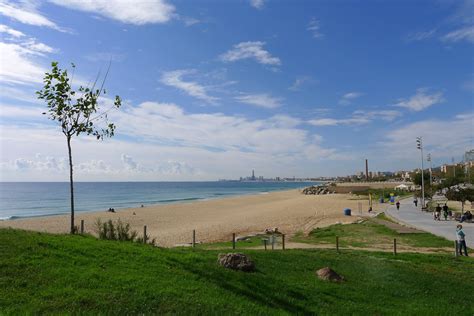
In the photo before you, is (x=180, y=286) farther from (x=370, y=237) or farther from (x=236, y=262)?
(x=370, y=237)

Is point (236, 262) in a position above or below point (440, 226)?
above

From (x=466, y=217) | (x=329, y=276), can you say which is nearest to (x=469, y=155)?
(x=466, y=217)

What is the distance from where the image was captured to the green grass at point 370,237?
1982 centimetres

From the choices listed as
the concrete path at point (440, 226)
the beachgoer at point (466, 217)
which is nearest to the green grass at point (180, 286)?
the concrete path at point (440, 226)

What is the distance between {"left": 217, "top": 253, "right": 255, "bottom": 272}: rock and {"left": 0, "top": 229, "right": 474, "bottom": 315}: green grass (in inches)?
9.3

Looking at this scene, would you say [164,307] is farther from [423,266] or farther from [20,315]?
[423,266]

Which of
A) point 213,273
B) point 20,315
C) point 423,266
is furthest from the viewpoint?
point 423,266

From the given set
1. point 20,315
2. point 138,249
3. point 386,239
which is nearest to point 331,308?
point 138,249

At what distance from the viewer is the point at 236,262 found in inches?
A: 369

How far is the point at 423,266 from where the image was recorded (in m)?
13.0

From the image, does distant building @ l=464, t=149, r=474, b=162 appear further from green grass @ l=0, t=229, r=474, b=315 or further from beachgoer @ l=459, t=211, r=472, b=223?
green grass @ l=0, t=229, r=474, b=315

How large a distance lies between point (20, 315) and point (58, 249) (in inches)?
117

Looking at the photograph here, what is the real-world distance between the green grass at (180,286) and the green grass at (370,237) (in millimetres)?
8565

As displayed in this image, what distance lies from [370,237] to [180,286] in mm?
17081
